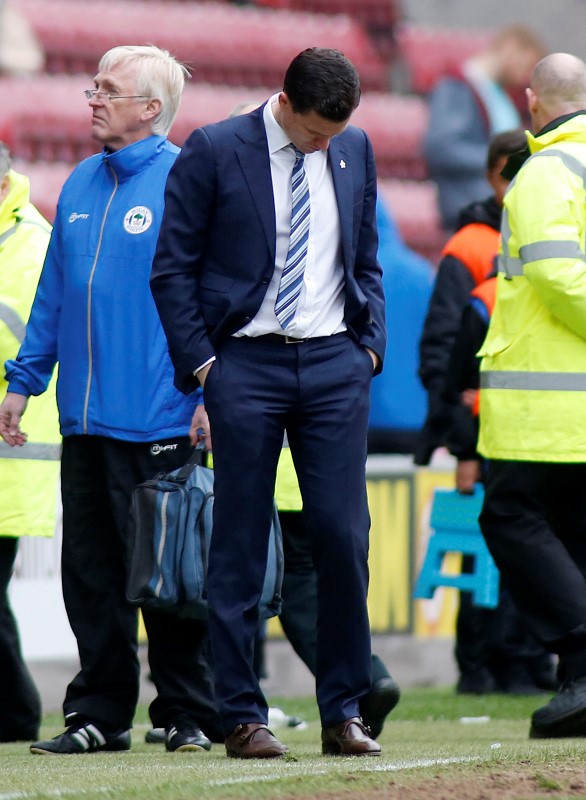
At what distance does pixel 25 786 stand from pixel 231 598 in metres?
0.81

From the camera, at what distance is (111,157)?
5.67 meters

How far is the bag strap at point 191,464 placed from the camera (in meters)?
5.45

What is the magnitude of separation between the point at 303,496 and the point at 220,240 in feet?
2.33

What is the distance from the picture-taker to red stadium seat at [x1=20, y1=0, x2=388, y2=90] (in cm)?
1107

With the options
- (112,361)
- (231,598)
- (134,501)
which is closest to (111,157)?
(112,361)

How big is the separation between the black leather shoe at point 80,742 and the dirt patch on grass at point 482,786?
4.70 ft

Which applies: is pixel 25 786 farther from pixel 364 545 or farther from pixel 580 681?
pixel 580 681

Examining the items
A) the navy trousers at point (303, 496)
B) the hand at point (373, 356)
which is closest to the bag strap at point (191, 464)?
the navy trousers at point (303, 496)

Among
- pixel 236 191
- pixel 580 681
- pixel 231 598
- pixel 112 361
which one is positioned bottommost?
pixel 580 681

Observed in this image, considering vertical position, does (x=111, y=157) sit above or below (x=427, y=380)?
above

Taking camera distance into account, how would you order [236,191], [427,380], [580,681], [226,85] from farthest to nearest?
[226,85]
[427,380]
[580,681]
[236,191]

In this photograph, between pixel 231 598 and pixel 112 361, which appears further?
pixel 112 361

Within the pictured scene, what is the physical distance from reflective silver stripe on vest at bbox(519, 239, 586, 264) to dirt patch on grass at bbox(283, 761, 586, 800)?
71.1 inches

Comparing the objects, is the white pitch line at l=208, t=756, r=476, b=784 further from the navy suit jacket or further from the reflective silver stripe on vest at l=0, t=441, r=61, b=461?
the reflective silver stripe on vest at l=0, t=441, r=61, b=461
